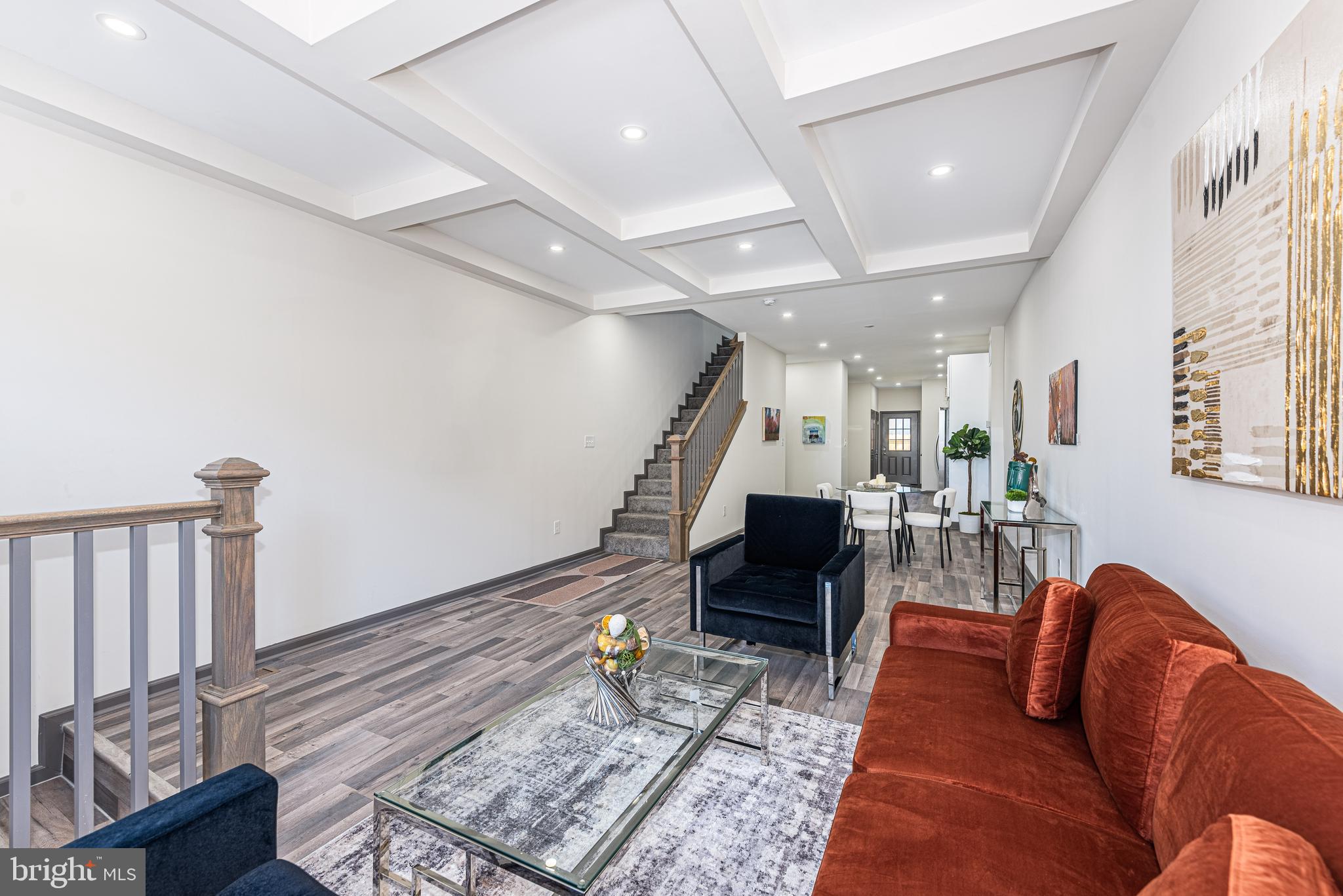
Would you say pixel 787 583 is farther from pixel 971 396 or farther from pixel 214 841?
pixel 971 396

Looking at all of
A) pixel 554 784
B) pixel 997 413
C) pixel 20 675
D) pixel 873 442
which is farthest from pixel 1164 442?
pixel 873 442

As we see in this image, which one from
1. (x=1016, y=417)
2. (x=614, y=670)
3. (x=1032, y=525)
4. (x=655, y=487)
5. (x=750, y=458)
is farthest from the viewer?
(x=750, y=458)

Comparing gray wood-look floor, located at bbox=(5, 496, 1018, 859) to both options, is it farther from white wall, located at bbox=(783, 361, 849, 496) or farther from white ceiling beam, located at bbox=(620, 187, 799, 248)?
white wall, located at bbox=(783, 361, 849, 496)

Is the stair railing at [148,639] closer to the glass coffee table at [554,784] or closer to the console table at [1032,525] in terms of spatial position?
the glass coffee table at [554,784]

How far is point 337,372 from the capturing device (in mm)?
3717

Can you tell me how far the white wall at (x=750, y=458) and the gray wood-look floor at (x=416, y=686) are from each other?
209cm

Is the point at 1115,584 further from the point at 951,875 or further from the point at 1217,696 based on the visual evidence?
the point at 951,875

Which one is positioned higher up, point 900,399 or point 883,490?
point 900,399

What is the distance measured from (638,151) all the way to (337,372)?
2.42m

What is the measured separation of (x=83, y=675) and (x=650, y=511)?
5.36 m

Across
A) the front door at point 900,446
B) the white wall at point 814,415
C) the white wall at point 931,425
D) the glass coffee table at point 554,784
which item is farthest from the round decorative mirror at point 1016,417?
the front door at point 900,446

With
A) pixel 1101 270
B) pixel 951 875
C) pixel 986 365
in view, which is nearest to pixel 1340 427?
pixel 951 875

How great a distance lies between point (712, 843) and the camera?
1827 mm

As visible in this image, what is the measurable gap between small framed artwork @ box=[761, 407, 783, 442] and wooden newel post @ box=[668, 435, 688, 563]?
2.64 metres
